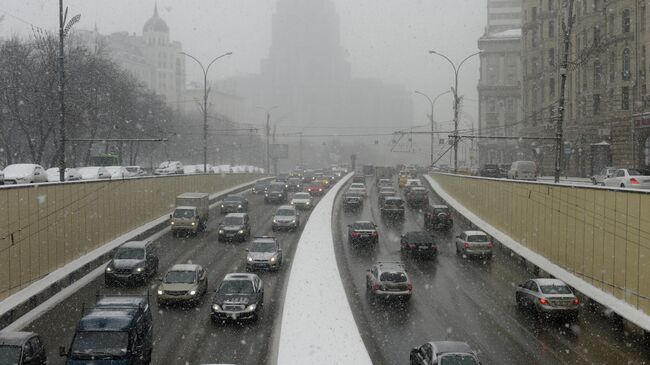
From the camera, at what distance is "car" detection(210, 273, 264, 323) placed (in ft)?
77.1

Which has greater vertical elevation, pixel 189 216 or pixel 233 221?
pixel 189 216

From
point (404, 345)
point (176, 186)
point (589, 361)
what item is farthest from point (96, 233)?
point (589, 361)

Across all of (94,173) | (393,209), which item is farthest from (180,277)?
(94,173)

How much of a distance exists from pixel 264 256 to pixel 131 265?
6.69m

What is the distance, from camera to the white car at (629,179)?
3725 cm

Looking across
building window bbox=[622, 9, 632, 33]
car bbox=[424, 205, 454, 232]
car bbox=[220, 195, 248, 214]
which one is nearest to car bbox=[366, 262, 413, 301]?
car bbox=[424, 205, 454, 232]

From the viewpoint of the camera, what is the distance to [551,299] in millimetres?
24422

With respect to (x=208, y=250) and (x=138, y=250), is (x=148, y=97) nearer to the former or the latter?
(x=208, y=250)

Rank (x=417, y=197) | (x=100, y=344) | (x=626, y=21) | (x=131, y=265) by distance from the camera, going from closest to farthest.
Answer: (x=100, y=344) → (x=131, y=265) → (x=626, y=21) → (x=417, y=197)

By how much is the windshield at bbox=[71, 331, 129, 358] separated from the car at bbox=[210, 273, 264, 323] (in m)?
6.41

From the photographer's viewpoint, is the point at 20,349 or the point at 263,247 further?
the point at 263,247

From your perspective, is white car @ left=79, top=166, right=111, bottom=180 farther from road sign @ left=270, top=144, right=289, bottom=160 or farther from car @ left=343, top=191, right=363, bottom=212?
road sign @ left=270, top=144, right=289, bottom=160

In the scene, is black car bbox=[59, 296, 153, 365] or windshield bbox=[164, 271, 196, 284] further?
windshield bbox=[164, 271, 196, 284]

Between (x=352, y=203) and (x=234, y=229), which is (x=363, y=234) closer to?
(x=234, y=229)
